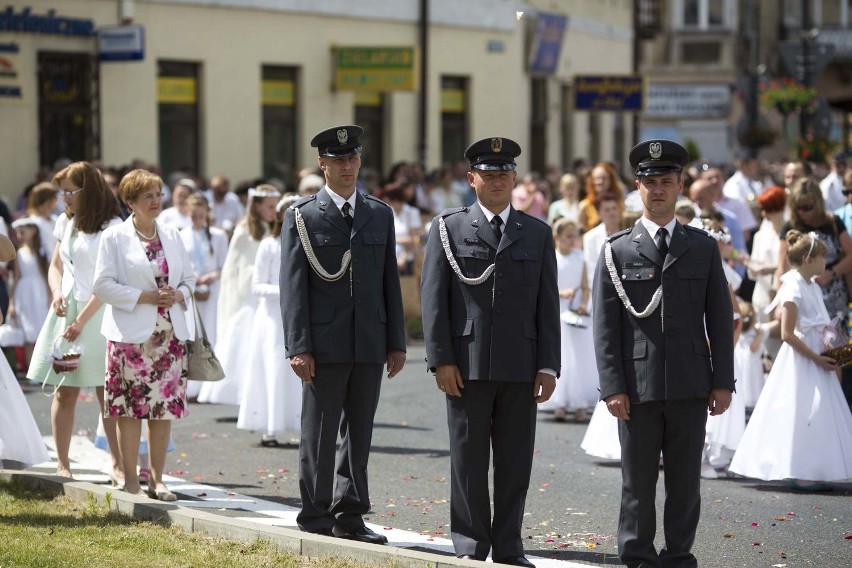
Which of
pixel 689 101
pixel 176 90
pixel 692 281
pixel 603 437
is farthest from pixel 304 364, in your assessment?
pixel 689 101

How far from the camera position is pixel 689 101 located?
57.9 m

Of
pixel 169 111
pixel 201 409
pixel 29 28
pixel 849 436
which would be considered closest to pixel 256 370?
pixel 201 409

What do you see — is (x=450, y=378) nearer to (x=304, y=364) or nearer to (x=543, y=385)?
(x=543, y=385)

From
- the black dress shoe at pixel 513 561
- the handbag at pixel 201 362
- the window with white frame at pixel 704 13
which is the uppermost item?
the window with white frame at pixel 704 13

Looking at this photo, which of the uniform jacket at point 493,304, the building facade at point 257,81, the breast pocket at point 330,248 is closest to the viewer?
the uniform jacket at point 493,304

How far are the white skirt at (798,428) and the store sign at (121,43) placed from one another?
48.1 ft

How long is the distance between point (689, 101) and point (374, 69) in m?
31.5

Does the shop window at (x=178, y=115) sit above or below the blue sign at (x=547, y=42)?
below

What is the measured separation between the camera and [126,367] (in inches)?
A: 382

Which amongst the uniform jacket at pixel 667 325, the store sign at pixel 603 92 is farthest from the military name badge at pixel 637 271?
the store sign at pixel 603 92

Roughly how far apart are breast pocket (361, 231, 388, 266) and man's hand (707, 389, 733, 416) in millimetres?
1948

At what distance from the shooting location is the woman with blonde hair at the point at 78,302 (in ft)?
33.7

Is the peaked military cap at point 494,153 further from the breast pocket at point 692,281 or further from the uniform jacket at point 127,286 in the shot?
the uniform jacket at point 127,286

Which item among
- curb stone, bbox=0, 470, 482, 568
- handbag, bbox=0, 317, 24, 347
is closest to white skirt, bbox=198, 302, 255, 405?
handbag, bbox=0, 317, 24, 347
